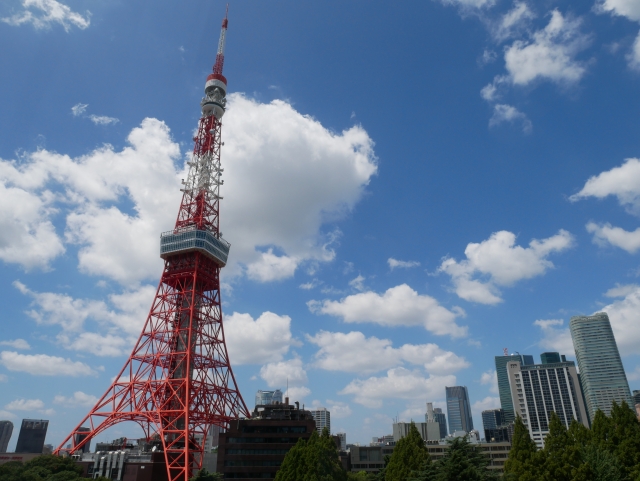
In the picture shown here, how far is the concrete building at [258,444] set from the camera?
67812 millimetres

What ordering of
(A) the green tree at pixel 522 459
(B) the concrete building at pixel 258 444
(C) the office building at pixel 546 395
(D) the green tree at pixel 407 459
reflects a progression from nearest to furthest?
(A) the green tree at pixel 522 459 → (D) the green tree at pixel 407 459 → (B) the concrete building at pixel 258 444 → (C) the office building at pixel 546 395

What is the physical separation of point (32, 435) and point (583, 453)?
477ft

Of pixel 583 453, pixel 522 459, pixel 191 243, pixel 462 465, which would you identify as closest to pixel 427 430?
pixel 191 243

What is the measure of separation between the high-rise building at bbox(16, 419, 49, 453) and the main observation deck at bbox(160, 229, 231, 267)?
3592 inches

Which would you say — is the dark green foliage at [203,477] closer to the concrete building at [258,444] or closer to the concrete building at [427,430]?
the concrete building at [258,444]

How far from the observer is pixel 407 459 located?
4550cm

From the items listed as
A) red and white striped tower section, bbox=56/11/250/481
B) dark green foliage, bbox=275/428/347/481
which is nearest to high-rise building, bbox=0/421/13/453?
red and white striped tower section, bbox=56/11/250/481

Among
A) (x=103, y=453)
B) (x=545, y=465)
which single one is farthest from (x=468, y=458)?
(x=103, y=453)

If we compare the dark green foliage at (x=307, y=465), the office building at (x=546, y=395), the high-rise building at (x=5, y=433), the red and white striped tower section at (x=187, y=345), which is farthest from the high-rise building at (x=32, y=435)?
the office building at (x=546, y=395)

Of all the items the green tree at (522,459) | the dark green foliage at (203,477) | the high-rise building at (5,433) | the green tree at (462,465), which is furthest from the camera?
the high-rise building at (5,433)

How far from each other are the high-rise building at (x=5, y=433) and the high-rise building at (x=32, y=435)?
81.8 ft

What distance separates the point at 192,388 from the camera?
69.9 m

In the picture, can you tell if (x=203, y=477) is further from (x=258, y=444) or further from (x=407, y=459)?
(x=407, y=459)

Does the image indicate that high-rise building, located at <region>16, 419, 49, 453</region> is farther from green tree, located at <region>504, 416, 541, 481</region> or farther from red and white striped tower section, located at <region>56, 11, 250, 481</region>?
green tree, located at <region>504, 416, 541, 481</region>
